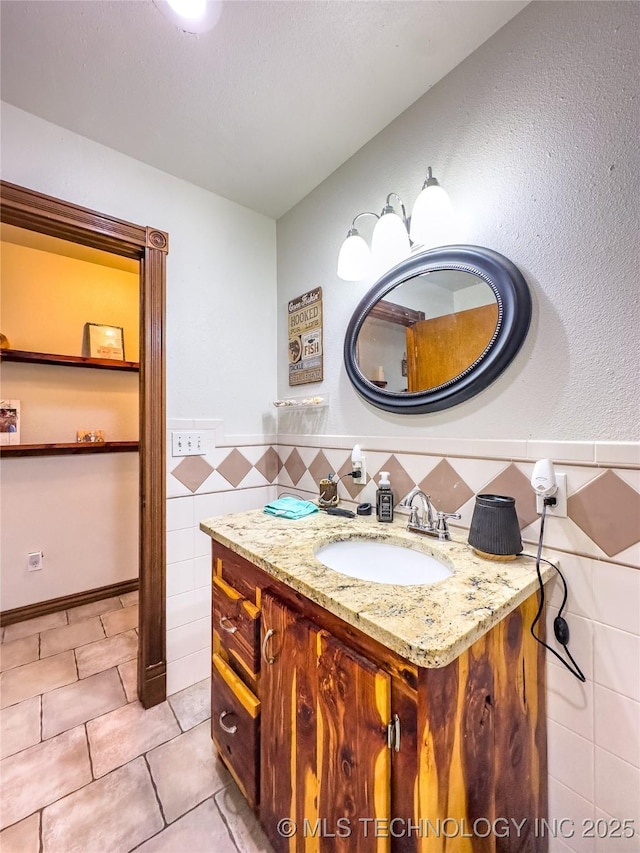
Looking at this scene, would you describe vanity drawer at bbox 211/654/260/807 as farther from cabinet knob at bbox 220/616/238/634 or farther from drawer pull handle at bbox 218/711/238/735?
cabinet knob at bbox 220/616/238/634

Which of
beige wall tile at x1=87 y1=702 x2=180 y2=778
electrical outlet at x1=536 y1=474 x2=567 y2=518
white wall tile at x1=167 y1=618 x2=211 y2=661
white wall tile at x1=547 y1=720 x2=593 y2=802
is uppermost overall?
electrical outlet at x1=536 y1=474 x2=567 y2=518

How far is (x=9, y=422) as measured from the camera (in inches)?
83.4

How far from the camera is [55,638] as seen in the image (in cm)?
192

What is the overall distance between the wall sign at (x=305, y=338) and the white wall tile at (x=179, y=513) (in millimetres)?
807

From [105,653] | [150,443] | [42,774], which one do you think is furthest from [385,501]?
[105,653]

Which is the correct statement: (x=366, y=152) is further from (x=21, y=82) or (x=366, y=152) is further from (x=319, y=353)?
(x=21, y=82)

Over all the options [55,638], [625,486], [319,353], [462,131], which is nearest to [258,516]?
[319,353]

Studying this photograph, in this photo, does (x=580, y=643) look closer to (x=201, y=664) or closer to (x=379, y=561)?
(x=379, y=561)

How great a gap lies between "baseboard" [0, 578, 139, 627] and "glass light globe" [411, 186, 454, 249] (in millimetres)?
2852

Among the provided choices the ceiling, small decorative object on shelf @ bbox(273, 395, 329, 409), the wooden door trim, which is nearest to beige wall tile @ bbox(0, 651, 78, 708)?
the wooden door trim

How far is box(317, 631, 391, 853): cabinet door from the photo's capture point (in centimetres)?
60

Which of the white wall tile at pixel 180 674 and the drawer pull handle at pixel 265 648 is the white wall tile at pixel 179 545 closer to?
the white wall tile at pixel 180 674

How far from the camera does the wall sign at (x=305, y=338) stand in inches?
64.5

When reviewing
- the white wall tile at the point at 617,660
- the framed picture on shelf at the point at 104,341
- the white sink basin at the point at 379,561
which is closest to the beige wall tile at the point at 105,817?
the white sink basin at the point at 379,561
